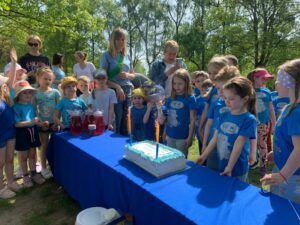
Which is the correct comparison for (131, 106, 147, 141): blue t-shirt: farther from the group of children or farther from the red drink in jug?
the red drink in jug

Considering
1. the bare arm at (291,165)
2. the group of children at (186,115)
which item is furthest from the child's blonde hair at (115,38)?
the bare arm at (291,165)

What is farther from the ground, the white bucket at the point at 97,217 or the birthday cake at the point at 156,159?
the birthday cake at the point at 156,159

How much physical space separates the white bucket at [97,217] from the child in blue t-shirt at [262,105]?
2609 mm

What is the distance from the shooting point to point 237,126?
7.57ft

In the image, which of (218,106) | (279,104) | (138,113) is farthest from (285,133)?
(279,104)

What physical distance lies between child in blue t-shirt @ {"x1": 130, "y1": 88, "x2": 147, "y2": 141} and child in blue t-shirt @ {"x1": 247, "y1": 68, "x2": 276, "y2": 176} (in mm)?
1617

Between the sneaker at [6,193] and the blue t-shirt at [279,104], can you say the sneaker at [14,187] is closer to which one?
the sneaker at [6,193]

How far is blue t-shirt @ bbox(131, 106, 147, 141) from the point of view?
3.96 m

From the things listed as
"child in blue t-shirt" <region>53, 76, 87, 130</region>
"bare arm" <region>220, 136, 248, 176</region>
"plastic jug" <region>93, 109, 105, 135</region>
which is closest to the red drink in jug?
"plastic jug" <region>93, 109, 105, 135</region>

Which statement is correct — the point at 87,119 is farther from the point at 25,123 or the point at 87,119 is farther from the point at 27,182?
the point at 27,182

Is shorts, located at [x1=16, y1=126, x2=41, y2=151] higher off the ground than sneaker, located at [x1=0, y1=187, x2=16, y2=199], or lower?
higher

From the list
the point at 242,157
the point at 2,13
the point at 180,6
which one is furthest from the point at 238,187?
the point at 180,6

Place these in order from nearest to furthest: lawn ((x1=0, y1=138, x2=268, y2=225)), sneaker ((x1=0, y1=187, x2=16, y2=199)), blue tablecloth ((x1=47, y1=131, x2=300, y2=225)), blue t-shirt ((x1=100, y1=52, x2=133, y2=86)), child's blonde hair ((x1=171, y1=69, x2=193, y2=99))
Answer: blue tablecloth ((x1=47, y1=131, x2=300, y2=225)), lawn ((x1=0, y1=138, x2=268, y2=225)), child's blonde hair ((x1=171, y1=69, x2=193, y2=99)), sneaker ((x1=0, y1=187, x2=16, y2=199)), blue t-shirt ((x1=100, y1=52, x2=133, y2=86))

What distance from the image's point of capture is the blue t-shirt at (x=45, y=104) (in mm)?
3934
